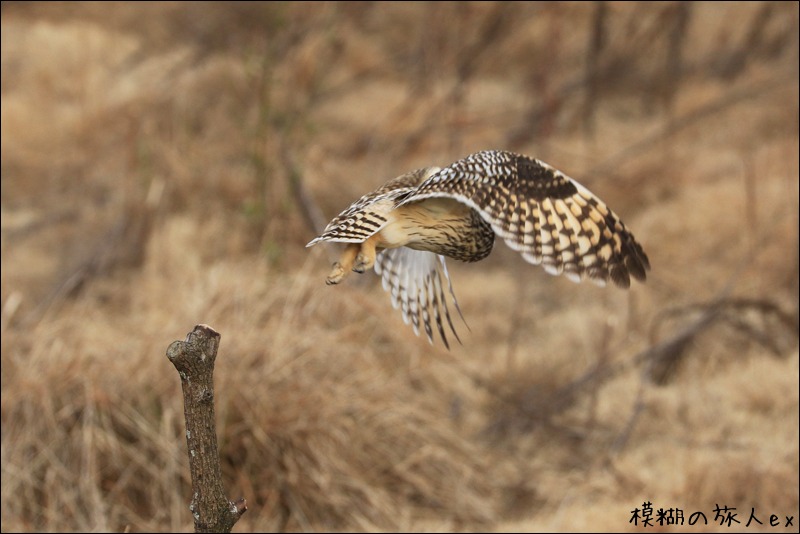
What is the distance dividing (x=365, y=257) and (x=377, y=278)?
427cm

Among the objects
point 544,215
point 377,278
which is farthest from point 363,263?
point 377,278

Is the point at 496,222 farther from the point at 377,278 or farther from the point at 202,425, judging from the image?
the point at 377,278

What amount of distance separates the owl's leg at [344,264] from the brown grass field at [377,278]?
8.10 feet

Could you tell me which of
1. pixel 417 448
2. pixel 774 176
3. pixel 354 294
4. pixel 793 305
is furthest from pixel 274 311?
pixel 774 176

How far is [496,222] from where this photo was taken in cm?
135

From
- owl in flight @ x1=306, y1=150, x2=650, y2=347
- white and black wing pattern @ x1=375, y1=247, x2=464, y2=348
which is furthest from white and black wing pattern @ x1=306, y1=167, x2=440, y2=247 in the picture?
white and black wing pattern @ x1=375, y1=247, x2=464, y2=348

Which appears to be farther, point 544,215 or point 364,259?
point 544,215

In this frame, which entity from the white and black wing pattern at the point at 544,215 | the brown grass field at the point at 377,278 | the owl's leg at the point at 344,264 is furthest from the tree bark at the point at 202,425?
the brown grass field at the point at 377,278

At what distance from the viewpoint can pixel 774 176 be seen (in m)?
6.42

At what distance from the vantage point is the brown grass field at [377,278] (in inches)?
149

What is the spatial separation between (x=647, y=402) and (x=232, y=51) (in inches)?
152

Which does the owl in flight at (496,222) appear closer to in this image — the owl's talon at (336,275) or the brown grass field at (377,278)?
the owl's talon at (336,275)

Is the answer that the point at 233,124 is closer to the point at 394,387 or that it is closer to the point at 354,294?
the point at 354,294

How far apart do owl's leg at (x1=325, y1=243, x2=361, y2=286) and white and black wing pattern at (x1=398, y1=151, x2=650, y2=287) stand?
0.28 feet
